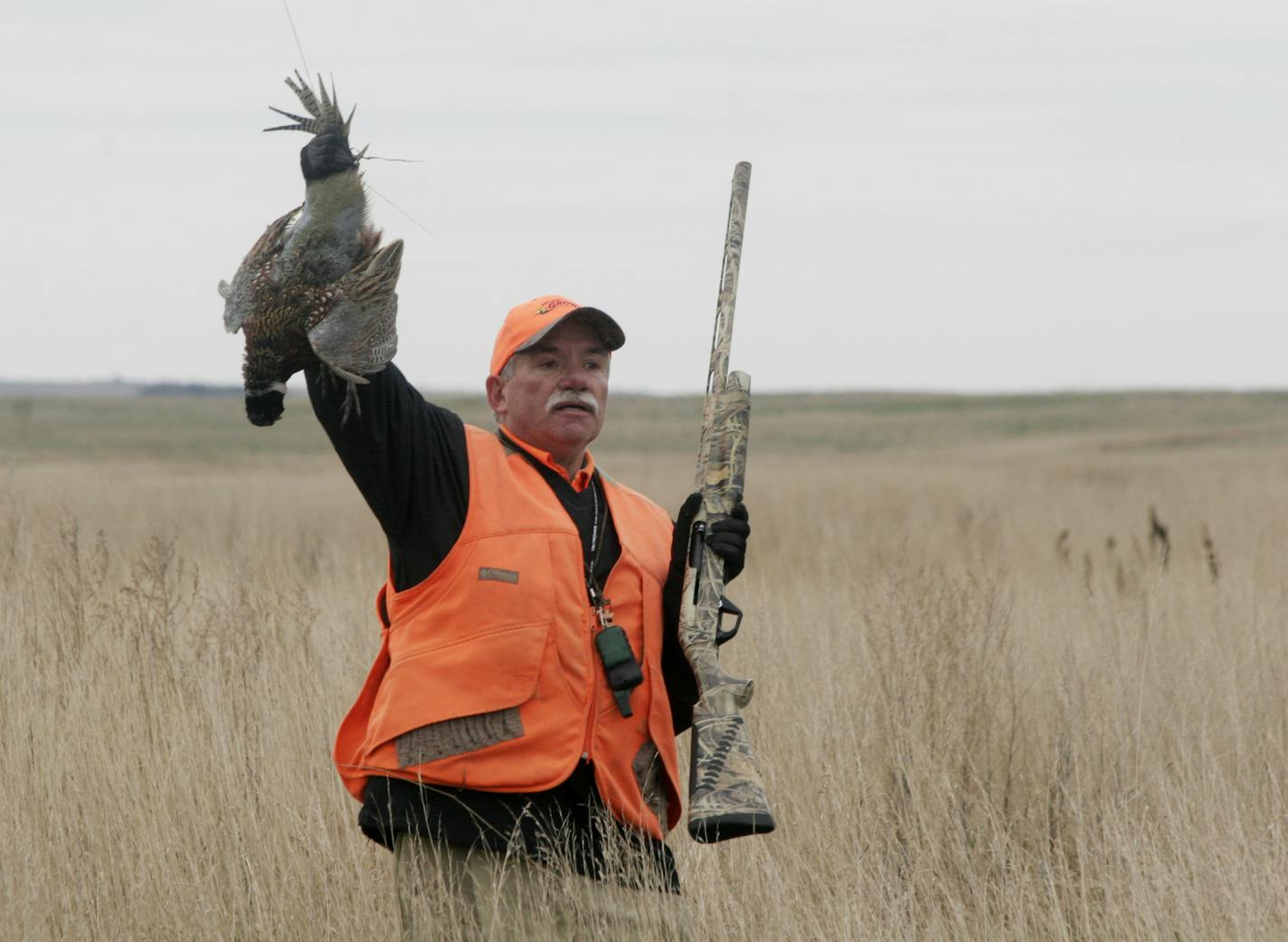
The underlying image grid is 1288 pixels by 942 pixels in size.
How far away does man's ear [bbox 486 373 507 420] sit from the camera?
355 centimetres

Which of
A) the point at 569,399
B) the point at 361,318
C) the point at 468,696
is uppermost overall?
the point at 361,318

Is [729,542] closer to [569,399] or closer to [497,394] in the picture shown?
[569,399]

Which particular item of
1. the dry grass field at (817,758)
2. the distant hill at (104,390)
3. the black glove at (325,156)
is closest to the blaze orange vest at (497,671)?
the black glove at (325,156)

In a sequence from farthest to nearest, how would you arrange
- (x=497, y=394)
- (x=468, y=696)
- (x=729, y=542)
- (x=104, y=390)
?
(x=104, y=390) < (x=497, y=394) < (x=729, y=542) < (x=468, y=696)

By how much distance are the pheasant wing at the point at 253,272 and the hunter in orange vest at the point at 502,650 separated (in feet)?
0.60

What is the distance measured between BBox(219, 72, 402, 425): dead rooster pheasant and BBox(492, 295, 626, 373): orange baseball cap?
0.56m

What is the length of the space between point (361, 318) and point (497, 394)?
0.75m

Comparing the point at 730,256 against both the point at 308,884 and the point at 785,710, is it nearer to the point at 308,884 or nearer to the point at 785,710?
the point at 308,884

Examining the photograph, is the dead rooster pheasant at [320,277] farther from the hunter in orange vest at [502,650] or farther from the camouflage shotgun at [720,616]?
the camouflage shotgun at [720,616]

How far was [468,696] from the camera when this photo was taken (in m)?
3.11

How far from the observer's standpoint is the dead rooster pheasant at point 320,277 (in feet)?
9.27

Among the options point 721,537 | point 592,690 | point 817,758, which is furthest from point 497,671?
point 817,758

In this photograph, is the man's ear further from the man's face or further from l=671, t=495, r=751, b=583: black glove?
l=671, t=495, r=751, b=583: black glove

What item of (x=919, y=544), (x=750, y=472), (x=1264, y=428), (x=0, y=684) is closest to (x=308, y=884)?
(x=0, y=684)
